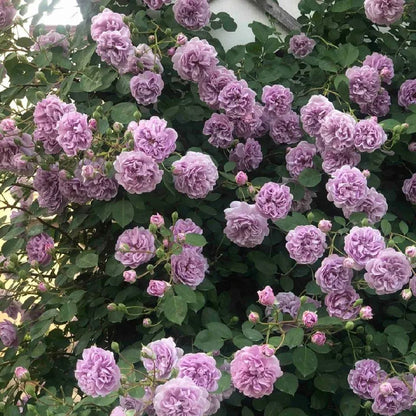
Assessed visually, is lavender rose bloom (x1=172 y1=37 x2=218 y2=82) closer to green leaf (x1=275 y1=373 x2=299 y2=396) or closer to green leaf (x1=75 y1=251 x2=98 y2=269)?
green leaf (x1=75 y1=251 x2=98 y2=269)

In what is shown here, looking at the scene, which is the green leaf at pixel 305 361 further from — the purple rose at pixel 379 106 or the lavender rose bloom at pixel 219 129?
the purple rose at pixel 379 106

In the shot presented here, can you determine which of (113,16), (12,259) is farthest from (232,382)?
(113,16)

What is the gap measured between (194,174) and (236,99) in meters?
0.34

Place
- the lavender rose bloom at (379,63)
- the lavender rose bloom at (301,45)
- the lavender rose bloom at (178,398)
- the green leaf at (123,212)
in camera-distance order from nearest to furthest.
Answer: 1. the lavender rose bloom at (178,398)
2. the green leaf at (123,212)
3. the lavender rose bloom at (379,63)
4. the lavender rose bloom at (301,45)

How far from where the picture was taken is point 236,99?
6.03 ft

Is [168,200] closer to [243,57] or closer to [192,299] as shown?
[192,299]

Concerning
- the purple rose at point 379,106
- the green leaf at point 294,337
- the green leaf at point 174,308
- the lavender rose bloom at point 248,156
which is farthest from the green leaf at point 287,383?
the purple rose at point 379,106

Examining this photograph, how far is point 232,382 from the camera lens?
4.73ft

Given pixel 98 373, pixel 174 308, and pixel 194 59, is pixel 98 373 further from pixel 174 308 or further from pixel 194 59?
pixel 194 59

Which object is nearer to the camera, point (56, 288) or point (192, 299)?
point (192, 299)

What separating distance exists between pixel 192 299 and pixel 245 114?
24.3 inches

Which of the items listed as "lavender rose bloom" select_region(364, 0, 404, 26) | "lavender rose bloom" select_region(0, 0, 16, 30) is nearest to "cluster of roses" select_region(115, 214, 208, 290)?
"lavender rose bloom" select_region(0, 0, 16, 30)

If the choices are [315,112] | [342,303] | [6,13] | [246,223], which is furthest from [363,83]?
[6,13]

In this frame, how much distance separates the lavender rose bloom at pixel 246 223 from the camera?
1660 millimetres
